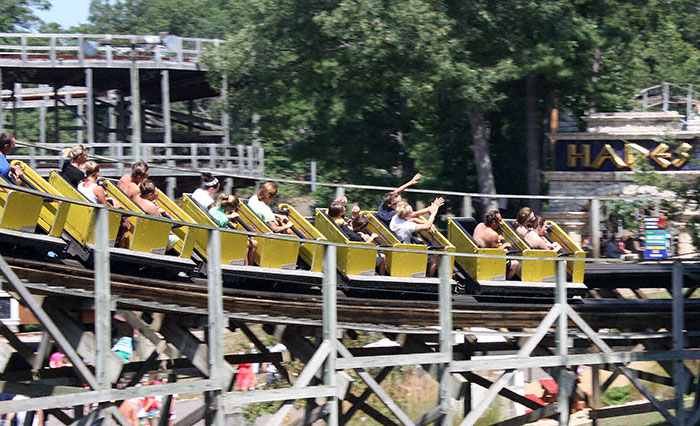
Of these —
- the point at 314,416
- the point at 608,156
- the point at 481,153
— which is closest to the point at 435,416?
the point at 314,416

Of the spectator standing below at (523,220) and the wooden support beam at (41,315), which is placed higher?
the spectator standing below at (523,220)

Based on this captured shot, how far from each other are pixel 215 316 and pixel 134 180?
5.85ft

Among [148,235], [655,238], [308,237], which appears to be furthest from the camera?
[655,238]

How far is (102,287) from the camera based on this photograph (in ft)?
27.0

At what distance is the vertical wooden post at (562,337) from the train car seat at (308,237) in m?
2.67

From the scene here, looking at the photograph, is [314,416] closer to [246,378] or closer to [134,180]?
[134,180]

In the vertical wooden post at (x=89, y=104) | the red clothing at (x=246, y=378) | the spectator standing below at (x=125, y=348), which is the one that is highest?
the vertical wooden post at (x=89, y=104)

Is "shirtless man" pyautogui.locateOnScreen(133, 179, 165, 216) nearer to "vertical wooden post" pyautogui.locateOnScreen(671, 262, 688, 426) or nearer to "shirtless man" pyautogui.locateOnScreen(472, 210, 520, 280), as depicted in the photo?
"shirtless man" pyautogui.locateOnScreen(472, 210, 520, 280)

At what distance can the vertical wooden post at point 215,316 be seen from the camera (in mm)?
8945

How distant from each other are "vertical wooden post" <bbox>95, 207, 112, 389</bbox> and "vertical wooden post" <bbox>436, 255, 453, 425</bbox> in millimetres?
3642

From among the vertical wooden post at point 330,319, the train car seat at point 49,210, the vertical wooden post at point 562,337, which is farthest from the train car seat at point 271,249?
the vertical wooden post at point 562,337

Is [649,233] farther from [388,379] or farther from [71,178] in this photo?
[71,178]

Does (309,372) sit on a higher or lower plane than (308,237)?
lower

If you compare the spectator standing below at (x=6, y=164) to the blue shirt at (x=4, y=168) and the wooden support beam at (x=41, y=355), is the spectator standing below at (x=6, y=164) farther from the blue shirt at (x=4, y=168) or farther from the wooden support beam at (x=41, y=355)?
the wooden support beam at (x=41, y=355)
